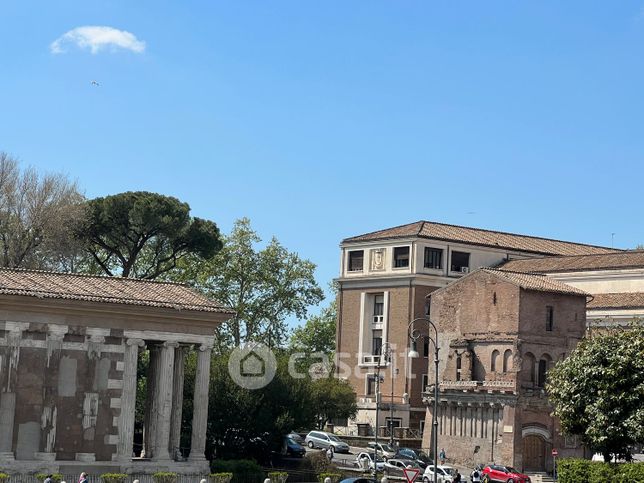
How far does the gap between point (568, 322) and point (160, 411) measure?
35.6 m

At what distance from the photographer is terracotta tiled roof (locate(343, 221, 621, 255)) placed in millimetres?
96188

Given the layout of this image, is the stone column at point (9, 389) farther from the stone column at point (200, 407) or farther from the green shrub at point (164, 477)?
the stone column at point (200, 407)

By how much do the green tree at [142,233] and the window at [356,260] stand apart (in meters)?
12.9

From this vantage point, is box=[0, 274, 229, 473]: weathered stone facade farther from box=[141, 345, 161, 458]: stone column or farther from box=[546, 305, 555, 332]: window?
box=[546, 305, 555, 332]: window

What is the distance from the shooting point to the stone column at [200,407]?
52031mm

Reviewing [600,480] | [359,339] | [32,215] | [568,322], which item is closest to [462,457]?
[568,322]

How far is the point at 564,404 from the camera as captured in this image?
2183 inches

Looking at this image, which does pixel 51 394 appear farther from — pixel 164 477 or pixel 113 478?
pixel 164 477

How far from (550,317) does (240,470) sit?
1230 inches

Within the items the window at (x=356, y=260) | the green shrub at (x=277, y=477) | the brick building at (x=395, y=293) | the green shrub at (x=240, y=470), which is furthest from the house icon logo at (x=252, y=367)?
the window at (x=356, y=260)

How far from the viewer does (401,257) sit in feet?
313

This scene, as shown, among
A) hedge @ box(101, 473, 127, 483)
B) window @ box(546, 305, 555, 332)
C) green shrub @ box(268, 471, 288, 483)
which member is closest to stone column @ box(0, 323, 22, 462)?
hedge @ box(101, 473, 127, 483)

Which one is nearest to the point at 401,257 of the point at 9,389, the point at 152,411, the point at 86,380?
the point at 152,411

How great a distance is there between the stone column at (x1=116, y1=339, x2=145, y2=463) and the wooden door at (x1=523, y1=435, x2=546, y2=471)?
Result: 33212 mm
